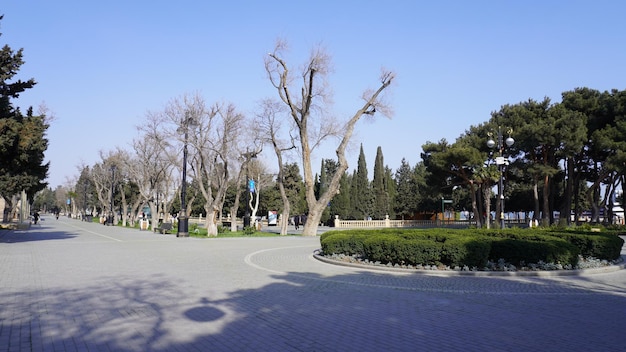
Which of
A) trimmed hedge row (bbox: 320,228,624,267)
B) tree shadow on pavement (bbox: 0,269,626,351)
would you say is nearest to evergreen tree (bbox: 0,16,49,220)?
tree shadow on pavement (bbox: 0,269,626,351)

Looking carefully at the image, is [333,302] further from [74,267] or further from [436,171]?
[436,171]

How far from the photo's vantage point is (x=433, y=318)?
6914mm

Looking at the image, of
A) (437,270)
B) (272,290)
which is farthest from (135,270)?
(437,270)

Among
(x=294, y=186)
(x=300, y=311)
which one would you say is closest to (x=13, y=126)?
(x=300, y=311)

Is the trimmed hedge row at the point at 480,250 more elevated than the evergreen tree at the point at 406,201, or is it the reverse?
the evergreen tree at the point at 406,201

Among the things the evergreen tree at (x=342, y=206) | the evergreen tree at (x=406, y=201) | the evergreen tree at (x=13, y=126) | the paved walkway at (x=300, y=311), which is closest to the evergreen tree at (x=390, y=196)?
the evergreen tree at (x=406, y=201)

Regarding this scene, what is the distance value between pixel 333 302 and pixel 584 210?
85153 millimetres

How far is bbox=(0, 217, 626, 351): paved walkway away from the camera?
558 cm

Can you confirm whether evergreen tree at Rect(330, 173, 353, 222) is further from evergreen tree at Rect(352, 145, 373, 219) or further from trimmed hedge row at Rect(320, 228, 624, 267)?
trimmed hedge row at Rect(320, 228, 624, 267)

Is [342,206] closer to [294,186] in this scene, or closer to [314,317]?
[294,186]

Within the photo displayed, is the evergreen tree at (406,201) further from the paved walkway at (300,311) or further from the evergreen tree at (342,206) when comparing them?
the paved walkway at (300,311)

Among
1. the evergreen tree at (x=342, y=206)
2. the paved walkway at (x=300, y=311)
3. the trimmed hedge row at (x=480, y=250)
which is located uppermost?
the evergreen tree at (x=342, y=206)

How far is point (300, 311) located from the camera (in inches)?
290

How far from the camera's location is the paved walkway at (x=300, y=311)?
5.58 metres
